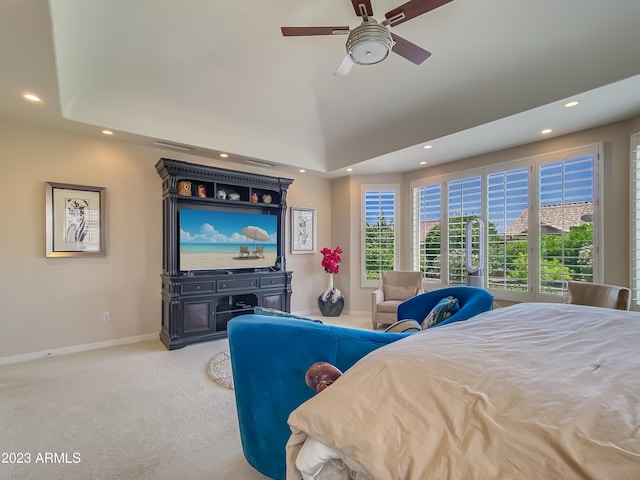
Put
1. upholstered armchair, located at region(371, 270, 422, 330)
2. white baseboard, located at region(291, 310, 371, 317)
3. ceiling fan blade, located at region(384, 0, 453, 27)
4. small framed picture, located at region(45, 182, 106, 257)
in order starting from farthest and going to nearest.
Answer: white baseboard, located at region(291, 310, 371, 317), upholstered armchair, located at region(371, 270, 422, 330), small framed picture, located at region(45, 182, 106, 257), ceiling fan blade, located at region(384, 0, 453, 27)

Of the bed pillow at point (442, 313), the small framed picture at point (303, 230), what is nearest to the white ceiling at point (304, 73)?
the small framed picture at point (303, 230)

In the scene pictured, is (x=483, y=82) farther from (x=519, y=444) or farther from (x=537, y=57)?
(x=519, y=444)

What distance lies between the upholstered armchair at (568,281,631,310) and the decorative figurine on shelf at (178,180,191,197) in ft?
15.8

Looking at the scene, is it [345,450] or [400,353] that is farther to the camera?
[400,353]

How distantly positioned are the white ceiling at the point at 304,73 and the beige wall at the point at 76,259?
1.09 feet

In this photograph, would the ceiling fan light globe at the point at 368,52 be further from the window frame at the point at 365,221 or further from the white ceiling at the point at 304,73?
the window frame at the point at 365,221

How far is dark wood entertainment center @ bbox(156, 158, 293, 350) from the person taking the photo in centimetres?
391

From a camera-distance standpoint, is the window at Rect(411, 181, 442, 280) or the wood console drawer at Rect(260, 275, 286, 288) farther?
the window at Rect(411, 181, 442, 280)

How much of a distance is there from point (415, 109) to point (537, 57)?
4.45ft

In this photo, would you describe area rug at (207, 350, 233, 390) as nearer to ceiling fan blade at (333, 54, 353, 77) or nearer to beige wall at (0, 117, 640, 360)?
beige wall at (0, 117, 640, 360)

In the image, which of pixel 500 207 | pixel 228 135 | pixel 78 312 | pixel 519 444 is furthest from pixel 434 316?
pixel 78 312

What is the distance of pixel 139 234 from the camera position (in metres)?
4.15

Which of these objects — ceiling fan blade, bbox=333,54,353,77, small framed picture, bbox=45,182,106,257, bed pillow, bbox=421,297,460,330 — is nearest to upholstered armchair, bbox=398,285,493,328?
bed pillow, bbox=421,297,460,330

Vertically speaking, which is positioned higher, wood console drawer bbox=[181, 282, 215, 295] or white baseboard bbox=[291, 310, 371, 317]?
wood console drawer bbox=[181, 282, 215, 295]
